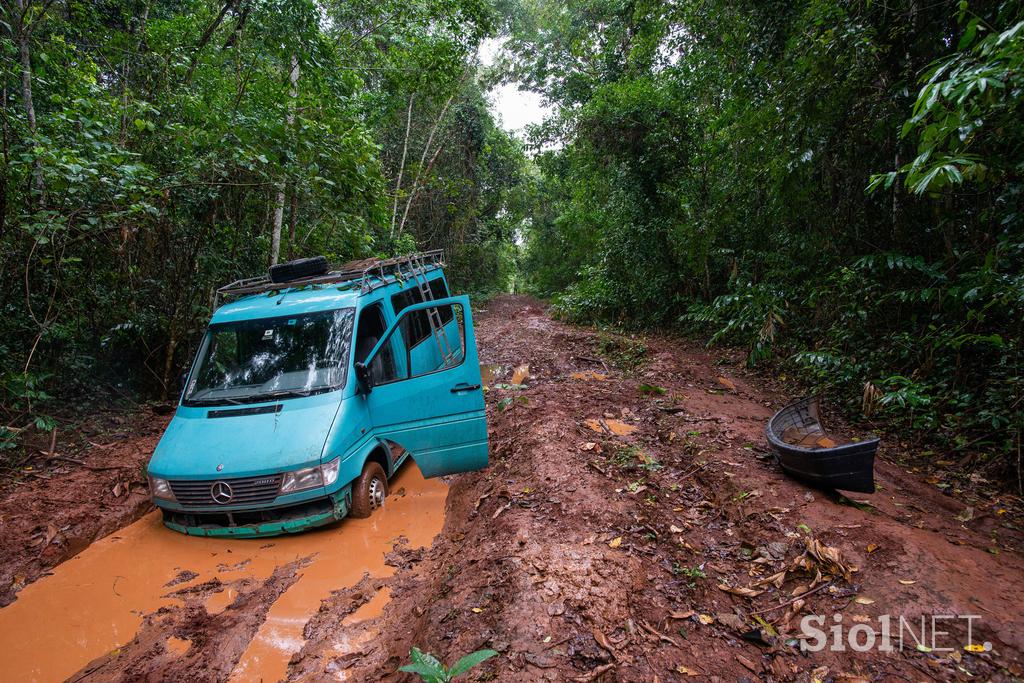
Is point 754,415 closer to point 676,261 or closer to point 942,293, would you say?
point 942,293

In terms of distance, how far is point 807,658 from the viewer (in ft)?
8.16

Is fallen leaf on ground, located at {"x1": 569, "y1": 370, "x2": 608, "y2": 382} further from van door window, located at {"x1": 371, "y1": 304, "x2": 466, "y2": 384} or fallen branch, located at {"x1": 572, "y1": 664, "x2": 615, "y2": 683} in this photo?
fallen branch, located at {"x1": 572, "y1": 664, "x2": 615, "y2": 683}

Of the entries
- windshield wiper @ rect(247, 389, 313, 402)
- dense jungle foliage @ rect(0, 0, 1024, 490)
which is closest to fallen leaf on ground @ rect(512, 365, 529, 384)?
dense jungle foliage @ rect(0, 0, 1024, 490)

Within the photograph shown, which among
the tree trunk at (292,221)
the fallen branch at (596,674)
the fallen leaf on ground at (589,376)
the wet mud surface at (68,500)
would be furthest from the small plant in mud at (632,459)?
the tree trunk at (292,221)

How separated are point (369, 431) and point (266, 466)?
3.12 feet

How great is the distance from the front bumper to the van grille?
0.10 m

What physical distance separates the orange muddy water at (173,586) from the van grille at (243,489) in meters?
0.48

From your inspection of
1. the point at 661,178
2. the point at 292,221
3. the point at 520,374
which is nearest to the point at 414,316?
the point at 520,374

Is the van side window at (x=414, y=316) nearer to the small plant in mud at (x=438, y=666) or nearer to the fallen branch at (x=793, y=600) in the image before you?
the small plant in mud at (x=438, y=666)

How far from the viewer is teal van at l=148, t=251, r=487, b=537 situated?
3.71m

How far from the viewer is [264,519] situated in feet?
12.5

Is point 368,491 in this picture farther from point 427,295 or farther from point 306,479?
point 427,295

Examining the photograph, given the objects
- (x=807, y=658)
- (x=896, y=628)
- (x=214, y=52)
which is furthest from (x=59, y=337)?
(x=896, y=628)

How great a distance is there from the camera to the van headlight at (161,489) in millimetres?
3789
